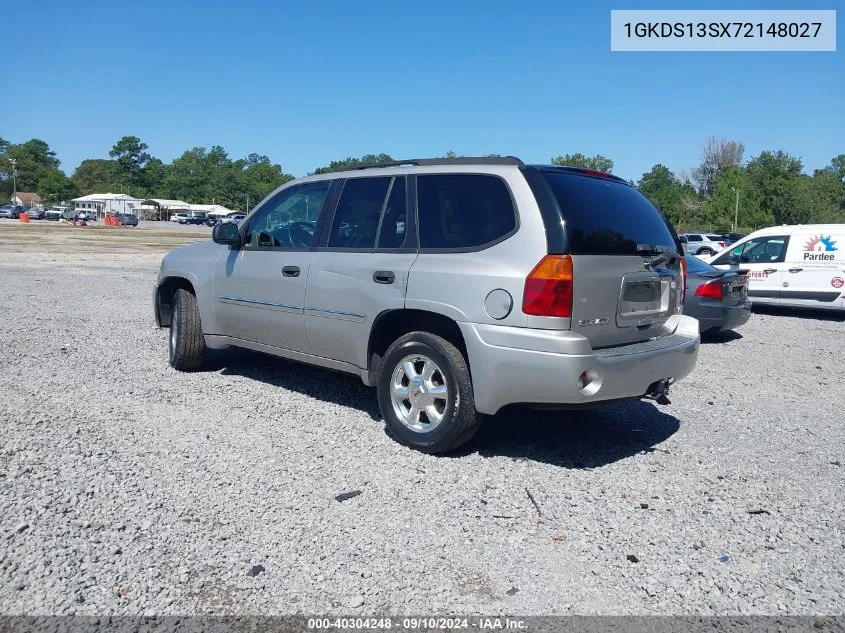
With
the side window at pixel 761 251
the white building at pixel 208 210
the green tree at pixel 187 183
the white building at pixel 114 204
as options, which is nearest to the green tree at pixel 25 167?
the green tree at pixel 187 183

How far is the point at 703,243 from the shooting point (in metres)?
38.9

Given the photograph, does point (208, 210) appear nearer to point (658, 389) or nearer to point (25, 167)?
point (25, 167)

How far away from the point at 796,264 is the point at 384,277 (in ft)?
35.8

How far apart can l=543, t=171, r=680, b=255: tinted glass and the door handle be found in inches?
48.8

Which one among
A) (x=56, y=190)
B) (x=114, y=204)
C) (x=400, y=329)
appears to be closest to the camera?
(x=400, y=329)

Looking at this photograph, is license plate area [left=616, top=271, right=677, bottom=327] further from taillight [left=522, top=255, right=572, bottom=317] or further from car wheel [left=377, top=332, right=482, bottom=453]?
car wheel [left=377, top=332, right=482, bottom=453]

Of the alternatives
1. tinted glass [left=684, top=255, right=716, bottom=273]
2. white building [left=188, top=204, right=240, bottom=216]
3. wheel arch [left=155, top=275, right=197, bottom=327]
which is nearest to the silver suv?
wheel arch [left=155, top=275, right=197, bottom=327]

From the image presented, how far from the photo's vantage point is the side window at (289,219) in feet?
19.3

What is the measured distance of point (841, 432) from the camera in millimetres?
5746

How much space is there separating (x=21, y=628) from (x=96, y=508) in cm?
104

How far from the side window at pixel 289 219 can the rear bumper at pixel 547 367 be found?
197 cm

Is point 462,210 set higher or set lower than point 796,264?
higher

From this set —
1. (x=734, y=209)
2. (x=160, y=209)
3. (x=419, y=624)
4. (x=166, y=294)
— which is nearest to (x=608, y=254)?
(x=419, y=624)

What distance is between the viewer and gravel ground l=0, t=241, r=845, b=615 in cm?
313
